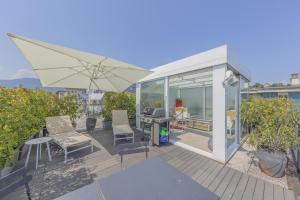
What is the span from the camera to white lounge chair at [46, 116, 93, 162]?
13.3ft

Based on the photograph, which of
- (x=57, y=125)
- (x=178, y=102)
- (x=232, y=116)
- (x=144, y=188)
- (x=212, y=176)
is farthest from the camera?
(x=178, y=102)

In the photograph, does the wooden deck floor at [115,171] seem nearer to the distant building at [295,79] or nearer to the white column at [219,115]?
the white column at [219,115]

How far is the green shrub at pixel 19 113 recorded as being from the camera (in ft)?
7.76

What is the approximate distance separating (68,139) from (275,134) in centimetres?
560

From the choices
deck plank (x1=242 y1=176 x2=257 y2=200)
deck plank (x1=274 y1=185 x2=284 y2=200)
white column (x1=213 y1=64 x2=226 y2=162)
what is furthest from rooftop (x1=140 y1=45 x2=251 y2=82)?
deck plank (x1=274 y1=185 x2=284 y2=200)

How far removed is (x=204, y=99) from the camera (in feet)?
25.6

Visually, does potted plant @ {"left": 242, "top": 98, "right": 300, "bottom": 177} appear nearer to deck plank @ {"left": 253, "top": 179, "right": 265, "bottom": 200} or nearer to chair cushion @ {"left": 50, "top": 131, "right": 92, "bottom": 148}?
deck plank @ {"left": 253, "top": 179, "right": 265, "bottom": 200}

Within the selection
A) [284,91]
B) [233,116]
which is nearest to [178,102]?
[233,116]

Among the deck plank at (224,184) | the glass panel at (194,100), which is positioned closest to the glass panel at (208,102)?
the glass panel at (194,100)

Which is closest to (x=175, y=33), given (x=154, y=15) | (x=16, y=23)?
(x=154, y=15)

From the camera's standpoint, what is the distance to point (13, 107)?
305 cm

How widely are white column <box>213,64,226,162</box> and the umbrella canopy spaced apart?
217 cm

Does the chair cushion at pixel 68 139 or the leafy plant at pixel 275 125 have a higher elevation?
the leafy plant at pixel 275 125

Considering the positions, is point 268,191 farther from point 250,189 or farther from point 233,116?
point 233,116
